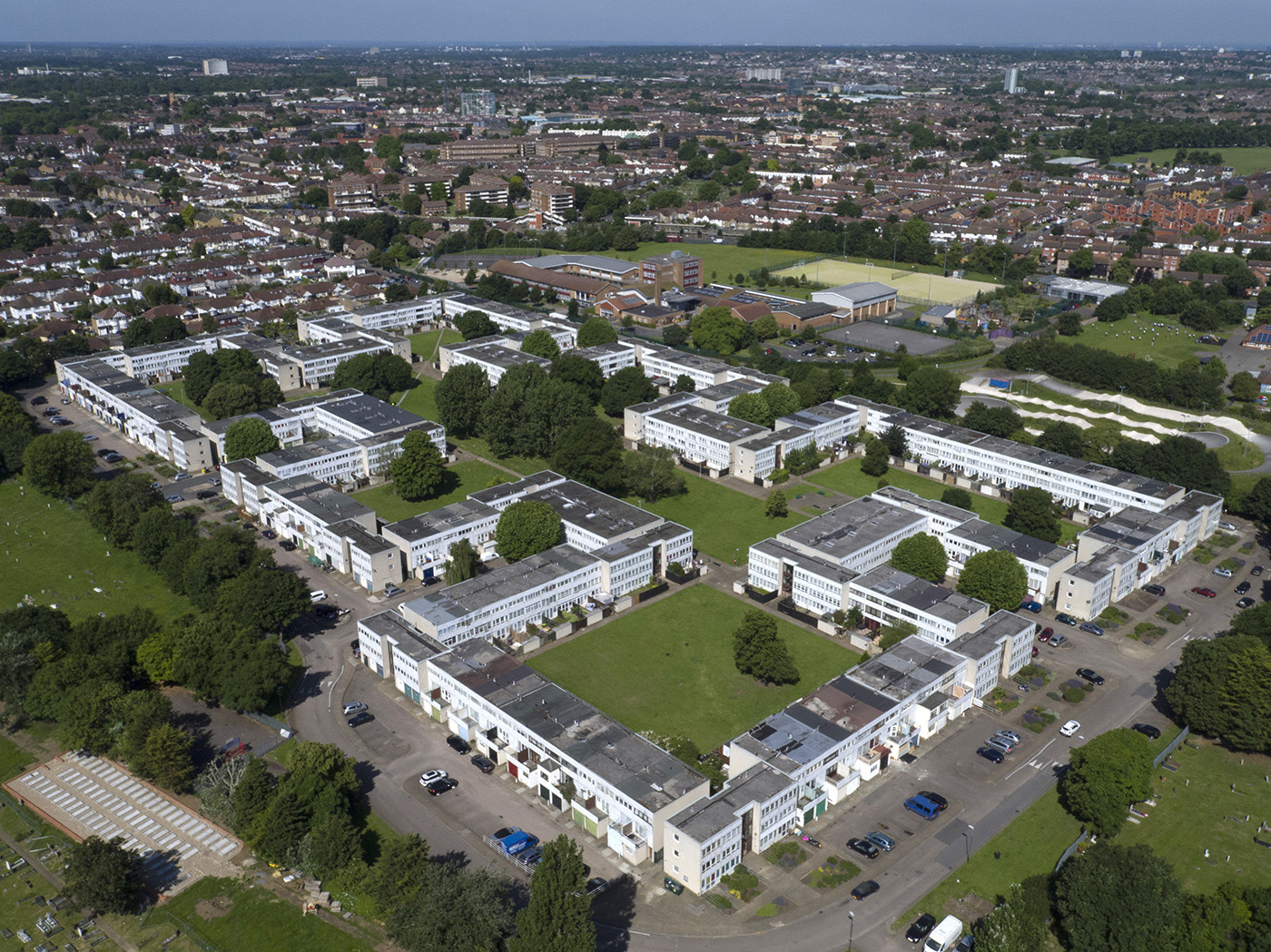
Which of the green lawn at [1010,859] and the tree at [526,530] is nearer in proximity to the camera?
the green lawn at [1010,859]

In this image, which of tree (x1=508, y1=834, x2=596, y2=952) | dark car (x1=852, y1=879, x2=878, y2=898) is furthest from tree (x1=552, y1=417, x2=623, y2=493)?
tree (x1=508, y1=834, x2=596, y2=952)

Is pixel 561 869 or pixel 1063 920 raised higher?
pixel 561 869

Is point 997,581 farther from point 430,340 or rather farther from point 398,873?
point 430,340

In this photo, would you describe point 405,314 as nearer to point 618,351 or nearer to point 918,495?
point 618,351

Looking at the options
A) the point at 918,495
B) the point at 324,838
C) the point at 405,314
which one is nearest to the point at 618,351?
the point at 405,314

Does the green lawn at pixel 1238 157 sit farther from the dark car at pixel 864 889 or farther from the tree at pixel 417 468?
the dark car at pixel 864 889

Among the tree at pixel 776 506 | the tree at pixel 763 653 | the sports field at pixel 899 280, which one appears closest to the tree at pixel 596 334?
the tree at pixel 776 506

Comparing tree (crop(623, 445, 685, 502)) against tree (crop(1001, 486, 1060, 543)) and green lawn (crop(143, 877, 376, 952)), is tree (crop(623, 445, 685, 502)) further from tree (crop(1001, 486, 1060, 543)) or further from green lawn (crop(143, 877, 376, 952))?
green lawn (crop(143, 877, 376, 952))
